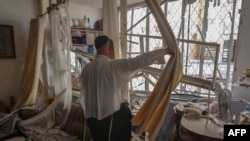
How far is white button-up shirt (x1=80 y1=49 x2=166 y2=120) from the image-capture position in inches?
48.6

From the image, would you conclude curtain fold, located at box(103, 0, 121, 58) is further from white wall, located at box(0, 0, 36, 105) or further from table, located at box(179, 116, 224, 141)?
white wall, located at box(0, 0, 36, 105)

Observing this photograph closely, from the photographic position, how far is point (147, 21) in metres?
3.26

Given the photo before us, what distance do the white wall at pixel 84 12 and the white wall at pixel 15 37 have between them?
74 cm

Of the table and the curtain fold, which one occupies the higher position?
the curtain fold

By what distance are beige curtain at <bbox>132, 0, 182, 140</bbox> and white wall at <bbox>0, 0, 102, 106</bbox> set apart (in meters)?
2.45

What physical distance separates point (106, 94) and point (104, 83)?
82mm

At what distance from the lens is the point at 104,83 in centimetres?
127

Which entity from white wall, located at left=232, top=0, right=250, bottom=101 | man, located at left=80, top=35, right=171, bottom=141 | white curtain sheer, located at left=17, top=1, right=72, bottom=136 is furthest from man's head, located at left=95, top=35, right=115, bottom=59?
white wall, located at left=232, top=0, right=250, bottom=101

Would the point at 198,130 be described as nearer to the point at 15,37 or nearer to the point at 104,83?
the point at 104,83

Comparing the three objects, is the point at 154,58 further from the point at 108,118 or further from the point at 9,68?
the point at 9,68

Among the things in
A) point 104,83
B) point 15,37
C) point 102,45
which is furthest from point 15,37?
point 104,83

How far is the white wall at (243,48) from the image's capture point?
194 cm

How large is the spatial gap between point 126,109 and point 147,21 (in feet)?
7.46

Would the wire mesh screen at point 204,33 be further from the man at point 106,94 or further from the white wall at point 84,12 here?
the white wall at point 84,12
